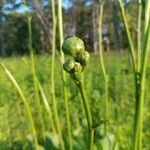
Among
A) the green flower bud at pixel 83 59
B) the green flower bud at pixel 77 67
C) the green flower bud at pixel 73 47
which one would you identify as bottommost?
the green flower bud at pixel 77 67

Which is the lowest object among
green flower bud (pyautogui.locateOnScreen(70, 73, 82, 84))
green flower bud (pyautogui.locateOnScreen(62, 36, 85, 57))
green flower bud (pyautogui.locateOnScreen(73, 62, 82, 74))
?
green flower bud (pyautogui.locateOnScreen(70, 73, 82, 84))

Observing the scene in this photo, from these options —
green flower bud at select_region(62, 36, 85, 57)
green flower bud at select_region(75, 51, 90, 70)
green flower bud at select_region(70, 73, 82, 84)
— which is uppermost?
green flower bud at select_region(62, 36, 85, 57)

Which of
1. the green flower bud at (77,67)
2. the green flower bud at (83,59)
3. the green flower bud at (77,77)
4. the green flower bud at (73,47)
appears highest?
the green flower bud at (73,47)

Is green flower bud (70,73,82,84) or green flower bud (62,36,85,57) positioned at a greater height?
green flower bud (62,36,85,57)

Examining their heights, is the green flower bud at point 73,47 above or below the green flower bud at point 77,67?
above

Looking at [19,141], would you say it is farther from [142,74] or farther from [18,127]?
[142,74]

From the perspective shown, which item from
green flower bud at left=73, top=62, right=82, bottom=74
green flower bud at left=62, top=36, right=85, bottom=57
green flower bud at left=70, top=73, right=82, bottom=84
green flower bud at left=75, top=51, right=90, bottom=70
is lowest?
green flower bud at left=70, top=73, right=82, bottom=84

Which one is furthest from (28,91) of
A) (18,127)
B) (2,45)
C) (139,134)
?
(2,45)

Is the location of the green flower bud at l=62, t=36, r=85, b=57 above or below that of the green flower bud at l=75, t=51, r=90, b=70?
above
